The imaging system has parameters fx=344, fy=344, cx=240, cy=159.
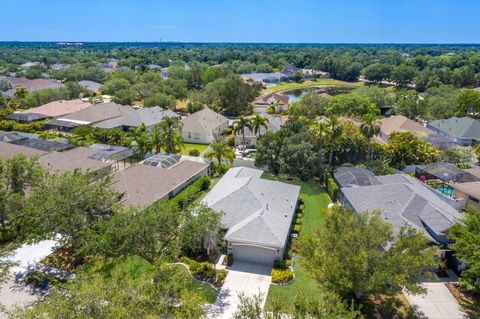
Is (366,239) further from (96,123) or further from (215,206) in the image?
(96,123)

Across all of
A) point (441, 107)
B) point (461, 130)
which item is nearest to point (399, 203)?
point (461, 130)

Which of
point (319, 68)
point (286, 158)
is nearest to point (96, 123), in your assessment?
point (286, 158)

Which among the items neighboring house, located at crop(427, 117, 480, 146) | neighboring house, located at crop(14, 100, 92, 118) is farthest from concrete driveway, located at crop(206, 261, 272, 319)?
neighboring house, located at crop(14, 100, 92, 118)

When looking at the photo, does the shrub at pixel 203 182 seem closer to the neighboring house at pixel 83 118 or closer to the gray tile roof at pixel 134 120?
the gray tile roof at pixel 134 120

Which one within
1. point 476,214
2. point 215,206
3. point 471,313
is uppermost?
point 476,214

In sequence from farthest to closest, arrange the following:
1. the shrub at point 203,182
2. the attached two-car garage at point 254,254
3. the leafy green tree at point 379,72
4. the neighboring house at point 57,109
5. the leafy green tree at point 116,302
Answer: the leafy green tree at point 379,72 < the neighboring house at point 57,109 < the shrub at point 203,182 < the attached two-car garage at point 254,254 < the leafy green tree at point 116,302

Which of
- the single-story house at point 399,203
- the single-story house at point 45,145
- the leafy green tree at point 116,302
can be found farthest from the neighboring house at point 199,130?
the leafy green tree at point 116,302

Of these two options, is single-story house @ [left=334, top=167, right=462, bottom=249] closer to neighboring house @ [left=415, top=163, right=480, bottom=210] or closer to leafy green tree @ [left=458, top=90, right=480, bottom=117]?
neighboring house @ [left=415, top=163, right=480, bottom=210]
